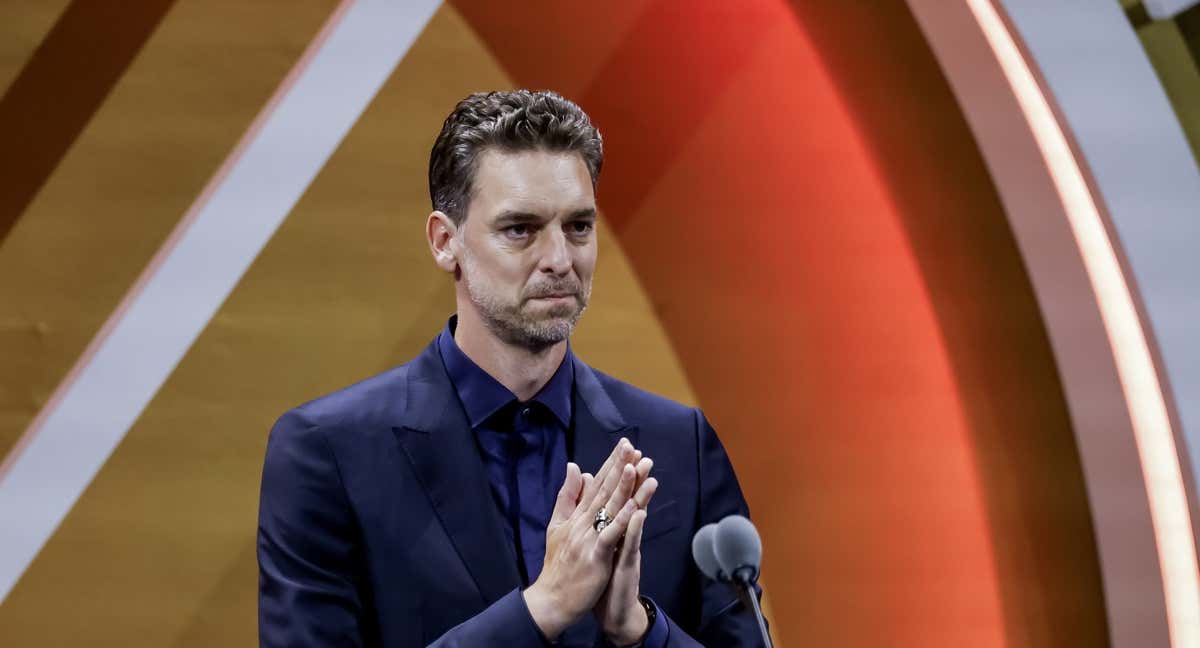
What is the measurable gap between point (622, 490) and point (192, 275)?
1208 mm

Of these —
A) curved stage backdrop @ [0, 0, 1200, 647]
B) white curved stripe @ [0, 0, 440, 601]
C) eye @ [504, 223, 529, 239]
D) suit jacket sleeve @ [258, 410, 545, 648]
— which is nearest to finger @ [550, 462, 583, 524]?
suit jacket sleeve @ [258, 410, 545, 648]

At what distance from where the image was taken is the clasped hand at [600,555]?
5.05 feet

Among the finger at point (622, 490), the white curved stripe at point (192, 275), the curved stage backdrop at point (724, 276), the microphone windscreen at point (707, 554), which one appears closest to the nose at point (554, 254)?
the finger at point (622, 490)

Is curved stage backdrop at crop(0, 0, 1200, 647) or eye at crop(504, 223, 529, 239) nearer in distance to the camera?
eye at crop(504, 223, 529, 239)

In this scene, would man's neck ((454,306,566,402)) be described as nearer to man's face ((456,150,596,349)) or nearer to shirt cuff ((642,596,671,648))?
man's face ((456,150,596,349))

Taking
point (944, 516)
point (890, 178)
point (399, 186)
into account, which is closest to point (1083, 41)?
point (890, 178)

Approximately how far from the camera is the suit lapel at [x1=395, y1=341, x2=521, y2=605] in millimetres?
1726

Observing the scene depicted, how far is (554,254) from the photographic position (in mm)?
1766

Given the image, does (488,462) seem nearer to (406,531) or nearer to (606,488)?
(406,531)

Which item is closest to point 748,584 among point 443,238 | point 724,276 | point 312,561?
point 312,561

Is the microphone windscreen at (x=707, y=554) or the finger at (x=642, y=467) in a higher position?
the finger at (x=642, y=467)

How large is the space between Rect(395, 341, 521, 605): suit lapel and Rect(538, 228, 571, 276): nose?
0.25 metres

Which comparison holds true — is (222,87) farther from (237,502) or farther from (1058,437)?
(1058,437)

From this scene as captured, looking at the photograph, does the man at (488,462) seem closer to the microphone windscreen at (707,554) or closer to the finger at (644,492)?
the finger at (644,492)
